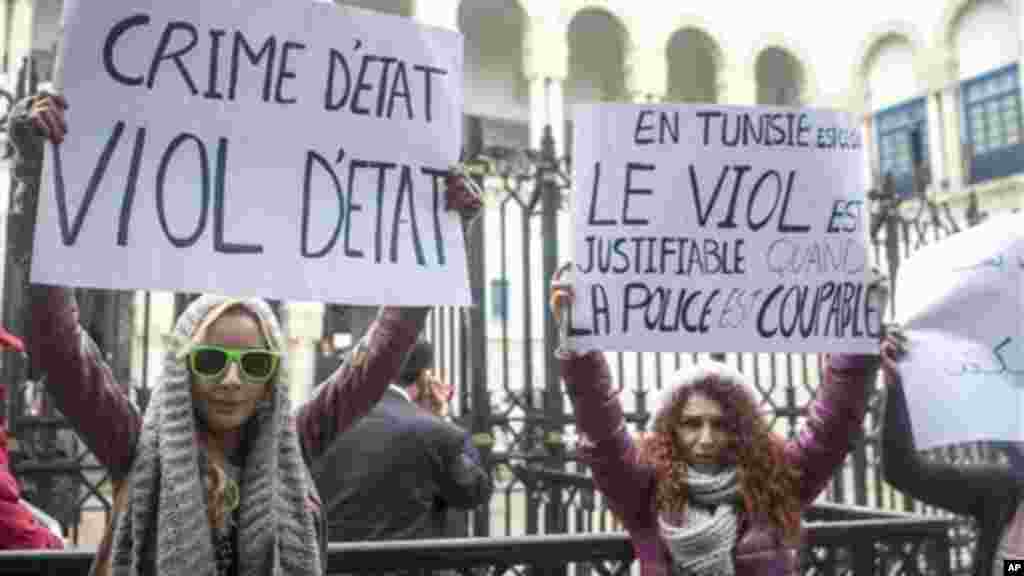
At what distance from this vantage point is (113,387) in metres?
2.05

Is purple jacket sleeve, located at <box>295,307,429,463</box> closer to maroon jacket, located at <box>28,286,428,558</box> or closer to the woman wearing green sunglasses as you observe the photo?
maroon jacket, located at <box>28,286,428,558</box>

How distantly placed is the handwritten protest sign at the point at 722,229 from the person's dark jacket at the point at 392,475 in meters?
1.20

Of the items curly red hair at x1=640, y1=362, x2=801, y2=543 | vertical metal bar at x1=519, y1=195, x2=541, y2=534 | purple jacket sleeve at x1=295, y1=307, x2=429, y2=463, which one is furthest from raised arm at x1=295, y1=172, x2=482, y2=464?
vertical metal bar at x1=519, y1=195, x2=541, y2=534

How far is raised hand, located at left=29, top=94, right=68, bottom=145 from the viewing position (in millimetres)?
1994

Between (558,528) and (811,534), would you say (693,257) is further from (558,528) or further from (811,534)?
(558,528)

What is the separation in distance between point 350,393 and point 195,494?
478 mm

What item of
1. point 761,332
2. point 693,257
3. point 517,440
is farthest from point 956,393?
point 517,440

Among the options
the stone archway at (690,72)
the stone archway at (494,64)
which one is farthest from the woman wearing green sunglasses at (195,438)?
the stone archway at (690,72)

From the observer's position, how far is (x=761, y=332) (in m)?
2.86

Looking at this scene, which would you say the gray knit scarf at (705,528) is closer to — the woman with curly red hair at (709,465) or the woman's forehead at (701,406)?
the woman with curly red hair at (709,465)

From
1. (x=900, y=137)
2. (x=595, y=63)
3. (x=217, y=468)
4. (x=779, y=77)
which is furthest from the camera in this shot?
(x=779, y=77)

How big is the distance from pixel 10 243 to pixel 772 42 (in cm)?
1880

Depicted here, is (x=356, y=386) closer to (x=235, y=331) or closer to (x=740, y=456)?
(x=235, y=331)

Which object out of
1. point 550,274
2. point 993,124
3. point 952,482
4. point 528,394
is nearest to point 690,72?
point 993,124
